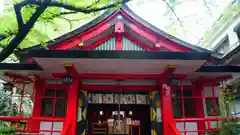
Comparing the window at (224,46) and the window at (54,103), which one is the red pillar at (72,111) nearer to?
the window at (54,103)

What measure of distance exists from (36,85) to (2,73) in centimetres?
124

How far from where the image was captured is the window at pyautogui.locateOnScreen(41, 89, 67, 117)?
26.7 feet

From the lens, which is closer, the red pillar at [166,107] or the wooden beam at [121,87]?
the red pillar at [166,107]

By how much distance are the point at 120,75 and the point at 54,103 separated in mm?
2719

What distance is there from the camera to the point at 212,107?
8461 mm

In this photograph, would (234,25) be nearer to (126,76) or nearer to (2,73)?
(126,76)

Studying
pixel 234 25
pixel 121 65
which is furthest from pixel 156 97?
pixel 234 25

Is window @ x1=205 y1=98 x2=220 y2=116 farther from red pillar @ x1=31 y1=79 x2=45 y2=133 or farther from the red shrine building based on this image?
red pillar @ x1=31 y1=79 x2=45 y2=133

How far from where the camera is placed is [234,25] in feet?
54.2

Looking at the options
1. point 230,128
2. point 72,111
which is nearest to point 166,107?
point 230,128

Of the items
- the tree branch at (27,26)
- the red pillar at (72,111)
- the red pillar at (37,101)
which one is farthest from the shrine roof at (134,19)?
the red pillar at (37,101)

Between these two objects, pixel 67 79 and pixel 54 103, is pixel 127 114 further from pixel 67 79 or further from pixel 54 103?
pixel 67 79

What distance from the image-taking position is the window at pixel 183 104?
813cm

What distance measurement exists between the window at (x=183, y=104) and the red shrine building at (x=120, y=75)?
0.12 ft
